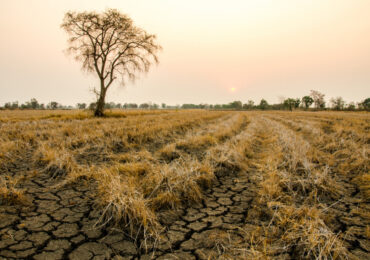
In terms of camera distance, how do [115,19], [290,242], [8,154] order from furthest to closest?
[115,19]
[8,154]
[290,242]

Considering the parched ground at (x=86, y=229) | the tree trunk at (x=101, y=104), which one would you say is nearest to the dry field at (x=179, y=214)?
the parched ground at (x=86, y=229)

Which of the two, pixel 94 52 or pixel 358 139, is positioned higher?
pixel 94 52

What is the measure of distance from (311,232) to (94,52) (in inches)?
769

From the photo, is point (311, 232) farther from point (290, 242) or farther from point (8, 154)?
point (8, 154)

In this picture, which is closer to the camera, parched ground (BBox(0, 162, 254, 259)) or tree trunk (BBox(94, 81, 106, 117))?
parched ground (BBox(0, 162, 254, 259))

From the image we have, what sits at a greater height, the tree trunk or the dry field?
the tree trunk

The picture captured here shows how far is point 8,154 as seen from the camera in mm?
4086

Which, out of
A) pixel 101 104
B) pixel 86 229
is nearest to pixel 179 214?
pixel 86 229

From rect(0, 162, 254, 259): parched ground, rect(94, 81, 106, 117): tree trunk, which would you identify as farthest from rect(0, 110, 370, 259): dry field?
rect(94, 81, 106, 117): tree trunk

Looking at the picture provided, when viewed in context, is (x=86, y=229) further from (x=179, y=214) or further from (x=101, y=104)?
(x=101, y=104)

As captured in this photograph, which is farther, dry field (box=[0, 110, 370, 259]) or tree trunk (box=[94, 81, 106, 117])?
tree trunk (box=[94, 81, 106, 117])

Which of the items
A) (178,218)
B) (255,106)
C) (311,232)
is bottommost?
(178,218)

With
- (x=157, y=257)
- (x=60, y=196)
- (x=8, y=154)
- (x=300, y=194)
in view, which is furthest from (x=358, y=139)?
(x=8, y=154)

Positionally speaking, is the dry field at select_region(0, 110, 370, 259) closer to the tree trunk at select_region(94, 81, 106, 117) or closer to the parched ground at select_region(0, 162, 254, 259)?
the parched ground at select_region(0, 162, 254, 259)
